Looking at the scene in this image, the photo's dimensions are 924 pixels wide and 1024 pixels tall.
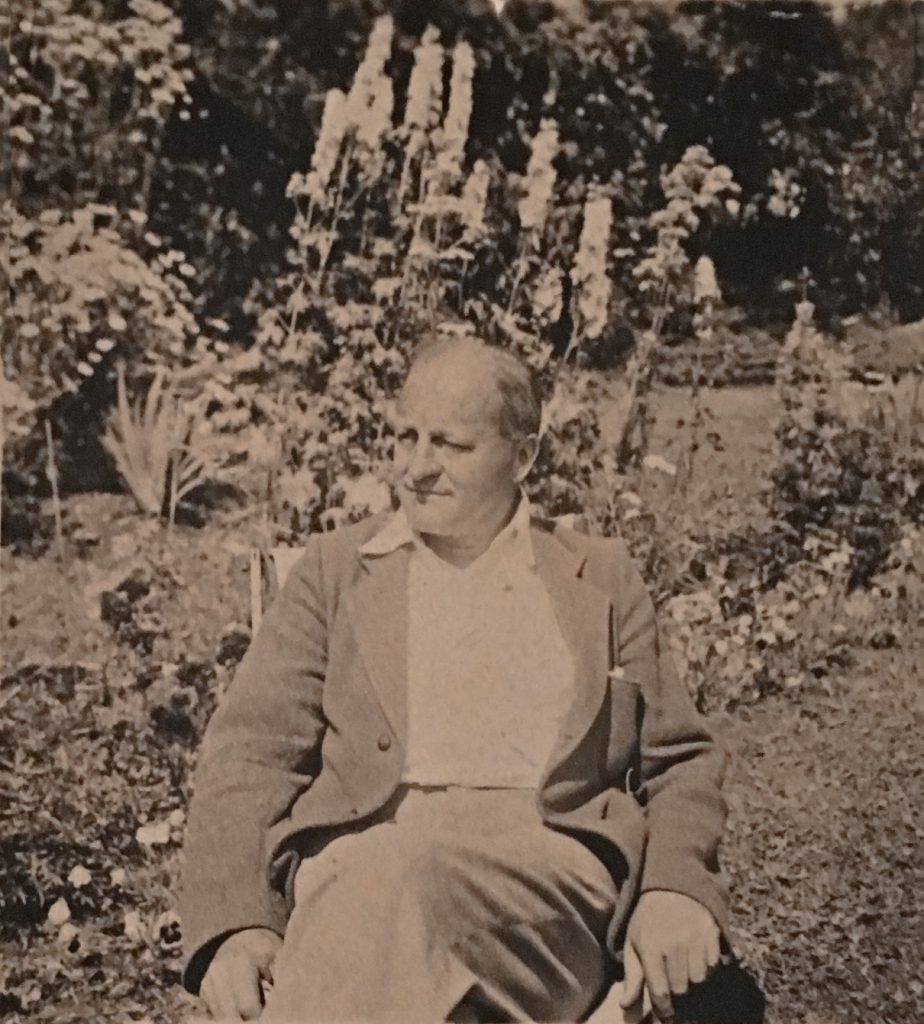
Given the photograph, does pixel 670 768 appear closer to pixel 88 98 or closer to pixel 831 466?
Answer: pixel 831 466

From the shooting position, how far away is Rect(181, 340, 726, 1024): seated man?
147 cm

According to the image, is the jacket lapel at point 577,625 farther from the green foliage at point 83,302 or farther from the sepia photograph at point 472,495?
the green foliage at point 83,302

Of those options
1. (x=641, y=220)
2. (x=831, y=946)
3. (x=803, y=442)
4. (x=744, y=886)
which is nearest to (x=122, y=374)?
(x=641, y=220)

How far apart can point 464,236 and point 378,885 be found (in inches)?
32.5

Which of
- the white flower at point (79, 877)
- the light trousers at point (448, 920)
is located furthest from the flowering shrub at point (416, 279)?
the white flower at point (79, 877)

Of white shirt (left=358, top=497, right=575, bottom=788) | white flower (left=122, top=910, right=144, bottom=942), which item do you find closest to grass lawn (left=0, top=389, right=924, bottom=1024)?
white flower (left=122, top=910, right=144, bottom=942)

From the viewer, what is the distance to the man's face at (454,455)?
63.1 inches

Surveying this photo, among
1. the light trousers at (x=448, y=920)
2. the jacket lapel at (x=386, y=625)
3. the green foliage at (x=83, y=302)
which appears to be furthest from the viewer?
the green foliage at (x=83, y=302)

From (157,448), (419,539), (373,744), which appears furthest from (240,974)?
(157,448)

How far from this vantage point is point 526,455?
165cm

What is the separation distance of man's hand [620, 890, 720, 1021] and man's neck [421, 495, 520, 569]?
455 mm

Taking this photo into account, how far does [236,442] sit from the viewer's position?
1.67 m

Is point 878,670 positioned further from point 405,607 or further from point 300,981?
point 300,981

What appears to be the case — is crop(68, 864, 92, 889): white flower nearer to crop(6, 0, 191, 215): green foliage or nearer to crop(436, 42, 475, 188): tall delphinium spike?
crop(6, 0, 191, 215): green foliage
